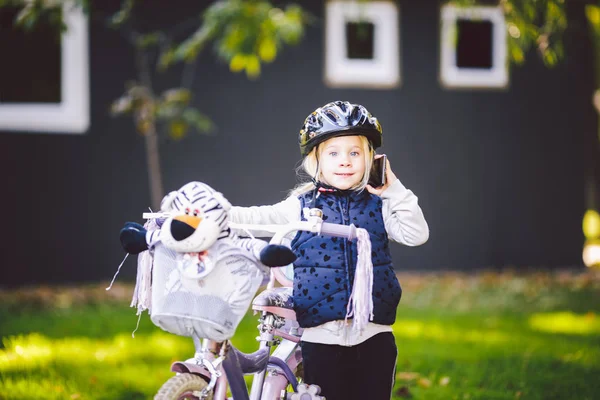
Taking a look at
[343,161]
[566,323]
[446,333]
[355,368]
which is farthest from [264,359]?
[566,323]

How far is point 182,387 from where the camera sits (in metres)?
2.49

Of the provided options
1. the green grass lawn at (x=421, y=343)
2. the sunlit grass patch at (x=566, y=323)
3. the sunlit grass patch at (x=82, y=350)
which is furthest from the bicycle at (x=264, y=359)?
the sunlit grass patch at (x=566, y=323)

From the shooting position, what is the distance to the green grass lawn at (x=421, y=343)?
4461 millimetres

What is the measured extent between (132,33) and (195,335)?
686cm

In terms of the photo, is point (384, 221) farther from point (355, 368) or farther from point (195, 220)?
point (195, 220)

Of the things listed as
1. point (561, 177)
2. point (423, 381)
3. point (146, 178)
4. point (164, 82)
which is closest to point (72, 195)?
point (146, 178)

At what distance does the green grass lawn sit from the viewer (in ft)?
14.6

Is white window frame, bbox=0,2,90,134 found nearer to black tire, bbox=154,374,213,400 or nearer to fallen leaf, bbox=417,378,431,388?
fallen leaf, bbox=417,378,431,388

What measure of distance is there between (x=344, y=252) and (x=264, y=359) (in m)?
0.51

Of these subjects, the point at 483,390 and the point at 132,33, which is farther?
the point at 132,33

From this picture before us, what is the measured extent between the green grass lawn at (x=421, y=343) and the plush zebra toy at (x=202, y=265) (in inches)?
80.6

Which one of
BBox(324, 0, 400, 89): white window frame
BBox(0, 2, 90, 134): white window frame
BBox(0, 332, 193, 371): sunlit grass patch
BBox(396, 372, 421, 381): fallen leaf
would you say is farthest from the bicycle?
BBox(324, 0, 400, 89): white window frame

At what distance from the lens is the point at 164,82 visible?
8992mm

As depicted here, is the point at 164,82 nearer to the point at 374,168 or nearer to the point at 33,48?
the point at 33,48
